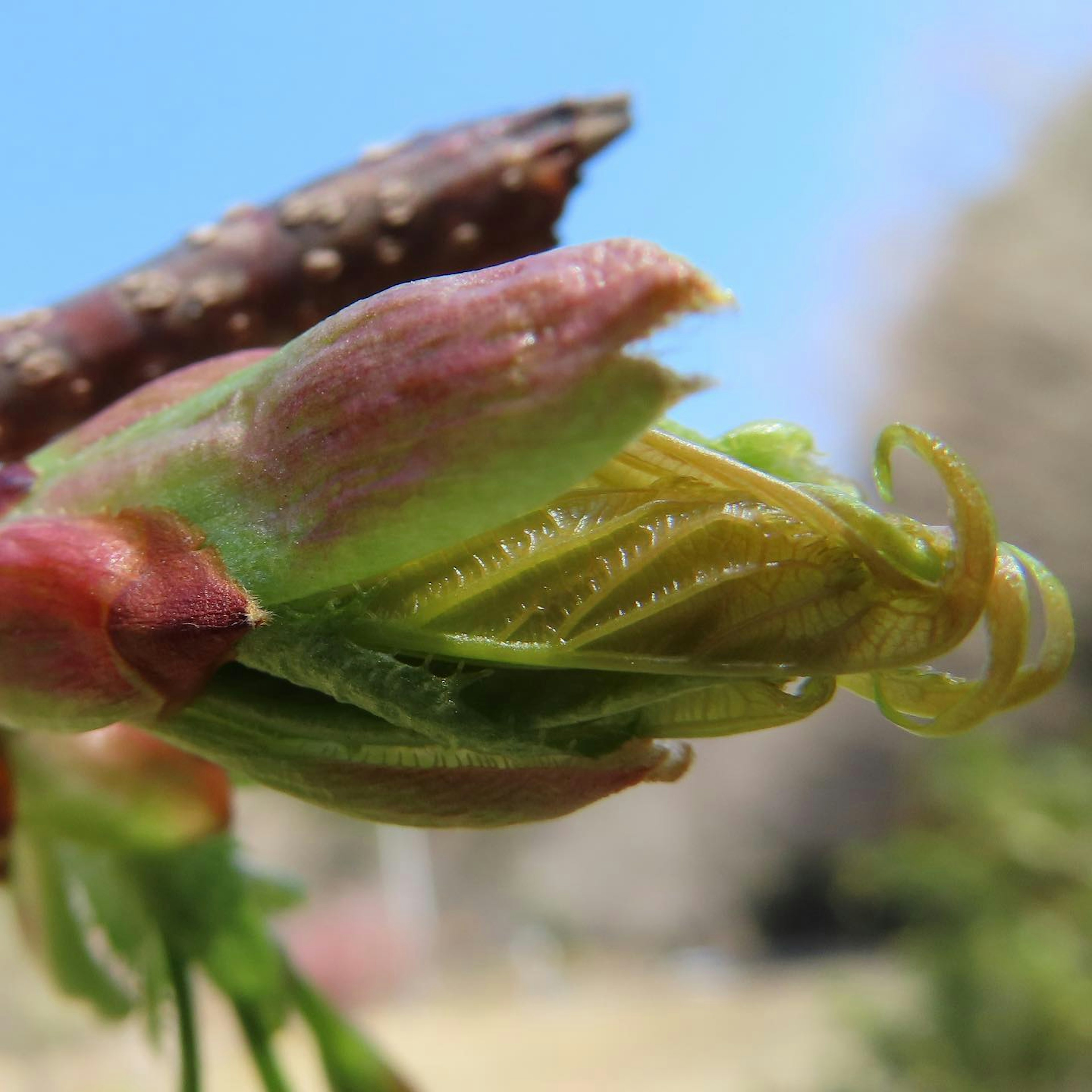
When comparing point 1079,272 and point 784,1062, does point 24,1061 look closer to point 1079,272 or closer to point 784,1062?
point 784,1062

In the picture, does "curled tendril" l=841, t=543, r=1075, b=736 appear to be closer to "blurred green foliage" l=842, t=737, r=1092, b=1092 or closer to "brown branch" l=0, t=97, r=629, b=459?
"brown branch" l=0, t=97, r=629, b=459

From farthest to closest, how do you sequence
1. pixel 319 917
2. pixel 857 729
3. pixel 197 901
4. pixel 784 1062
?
pixel 857 729 < pixel 319 917 < pixel 784 1062 < pixel 197 901

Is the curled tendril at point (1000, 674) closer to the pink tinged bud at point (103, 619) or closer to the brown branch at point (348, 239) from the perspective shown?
the pink tinged bud at point (103, 619)

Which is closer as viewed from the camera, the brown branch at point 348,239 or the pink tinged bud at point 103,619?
the pink tinged bud at point 103,619

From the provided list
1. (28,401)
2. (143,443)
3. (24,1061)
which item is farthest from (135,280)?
(24,1061)

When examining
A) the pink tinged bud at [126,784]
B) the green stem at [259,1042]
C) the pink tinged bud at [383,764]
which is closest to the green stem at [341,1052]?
the green stem at [259,1042]

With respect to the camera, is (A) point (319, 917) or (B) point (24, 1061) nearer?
(B) point (24, 1061)

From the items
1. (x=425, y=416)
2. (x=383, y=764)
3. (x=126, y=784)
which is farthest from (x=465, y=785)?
(x=126, y=784)
